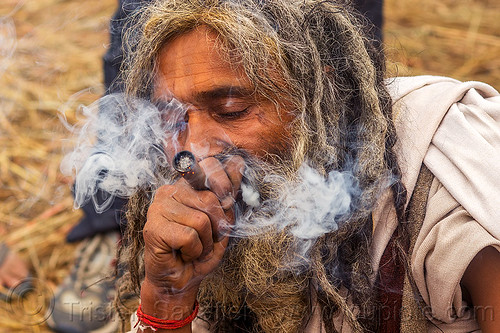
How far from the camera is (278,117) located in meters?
2.32

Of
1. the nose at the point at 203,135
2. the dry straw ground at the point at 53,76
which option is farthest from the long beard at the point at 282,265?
the dry straw ground at the point at 53,76

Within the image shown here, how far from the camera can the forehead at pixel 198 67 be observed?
2.27 meters

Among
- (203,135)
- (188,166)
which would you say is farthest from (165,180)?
(188,166)

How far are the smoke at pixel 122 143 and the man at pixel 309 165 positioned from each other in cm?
8

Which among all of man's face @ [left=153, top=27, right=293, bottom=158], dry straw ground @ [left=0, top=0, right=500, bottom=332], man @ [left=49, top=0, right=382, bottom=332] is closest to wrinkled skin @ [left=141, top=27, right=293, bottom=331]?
man's face @ [left=153, top=27, right=293, bottom=158]

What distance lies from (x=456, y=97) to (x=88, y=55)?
18.0 feet

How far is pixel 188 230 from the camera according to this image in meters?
2.05

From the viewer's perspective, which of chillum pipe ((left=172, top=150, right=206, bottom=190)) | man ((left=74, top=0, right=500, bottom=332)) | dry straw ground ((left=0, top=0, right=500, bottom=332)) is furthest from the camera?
dry straw ground ((left=0, top=0, right=500, bottom=332))

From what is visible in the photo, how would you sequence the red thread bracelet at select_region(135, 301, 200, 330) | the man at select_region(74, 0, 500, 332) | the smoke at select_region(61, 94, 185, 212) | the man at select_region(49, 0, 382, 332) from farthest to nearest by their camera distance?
the man at select_region(49, 0, 382, 332), the smoke at select_region(61, 94, 185, 212), the red thread bracelet at select_region(135, 301, 200, 330), the man at select_region(74, 0, 500, 332)

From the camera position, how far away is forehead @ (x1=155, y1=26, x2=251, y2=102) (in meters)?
2.27

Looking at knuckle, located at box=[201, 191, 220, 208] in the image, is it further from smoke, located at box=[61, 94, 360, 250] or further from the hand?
smoke, located at box=[61, 94, 360, 250]

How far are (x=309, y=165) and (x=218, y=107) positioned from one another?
0.45 meters

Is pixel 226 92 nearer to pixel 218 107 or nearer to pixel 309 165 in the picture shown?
pixel 218 107

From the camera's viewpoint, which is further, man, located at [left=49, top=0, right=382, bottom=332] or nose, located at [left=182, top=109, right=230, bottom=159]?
man, located at [left=49, top=0, right=382, bottom=332]
